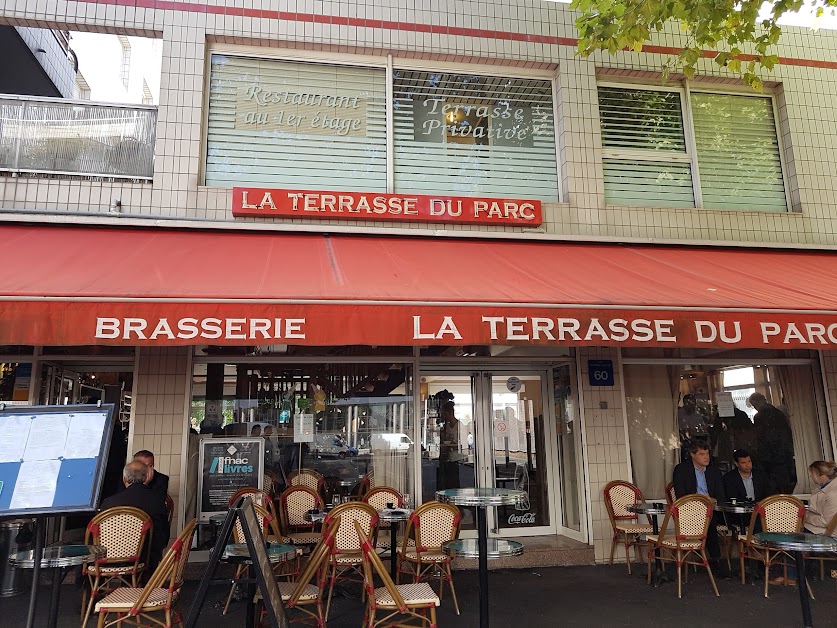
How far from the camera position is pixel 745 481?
302 inches

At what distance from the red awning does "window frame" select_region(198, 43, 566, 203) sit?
4.15 feet

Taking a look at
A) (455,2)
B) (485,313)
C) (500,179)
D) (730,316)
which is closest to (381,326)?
(485,313)

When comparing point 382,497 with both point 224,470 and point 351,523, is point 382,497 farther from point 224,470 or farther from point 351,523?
point 224,470

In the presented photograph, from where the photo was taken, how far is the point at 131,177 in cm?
743

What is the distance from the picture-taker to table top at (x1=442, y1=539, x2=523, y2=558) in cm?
516

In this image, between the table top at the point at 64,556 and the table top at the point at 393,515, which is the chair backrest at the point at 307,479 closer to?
the table top at the point at 393,515

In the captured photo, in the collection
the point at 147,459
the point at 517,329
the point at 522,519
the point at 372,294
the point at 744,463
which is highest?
the point at 372,294

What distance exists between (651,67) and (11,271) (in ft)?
26.7

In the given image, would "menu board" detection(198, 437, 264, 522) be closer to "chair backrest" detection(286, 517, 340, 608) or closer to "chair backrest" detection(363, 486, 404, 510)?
"chair backrest" detection(363, 486, 404, 510)

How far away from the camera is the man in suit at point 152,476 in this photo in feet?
20.7

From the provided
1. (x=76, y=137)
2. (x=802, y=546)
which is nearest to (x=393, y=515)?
(x=802, y=546)

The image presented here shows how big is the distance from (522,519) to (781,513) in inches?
120

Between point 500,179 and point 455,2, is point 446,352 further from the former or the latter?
point 455,2

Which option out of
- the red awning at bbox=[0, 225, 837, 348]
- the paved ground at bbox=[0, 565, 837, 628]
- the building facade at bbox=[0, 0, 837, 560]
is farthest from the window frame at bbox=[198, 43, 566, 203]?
the paved ground at bbox=[0, 565, 837, 628]
